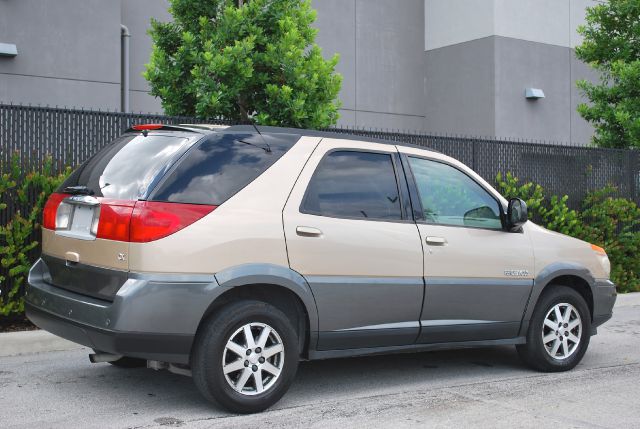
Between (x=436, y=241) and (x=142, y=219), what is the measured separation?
2271 mm

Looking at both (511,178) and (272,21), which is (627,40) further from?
(272,21)

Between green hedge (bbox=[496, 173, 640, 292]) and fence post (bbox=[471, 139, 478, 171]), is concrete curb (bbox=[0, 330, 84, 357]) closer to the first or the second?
fence post (bbox=[471, 139, 478, 171])

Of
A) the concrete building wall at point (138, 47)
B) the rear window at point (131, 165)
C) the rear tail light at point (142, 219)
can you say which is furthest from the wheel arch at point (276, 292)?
the concrete building wall at point (138, 47)

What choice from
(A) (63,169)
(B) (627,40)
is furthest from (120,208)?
(B) (627,40)

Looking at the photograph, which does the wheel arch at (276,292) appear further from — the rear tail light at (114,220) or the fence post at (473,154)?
the fence post at (473,154)

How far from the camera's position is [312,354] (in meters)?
5.60

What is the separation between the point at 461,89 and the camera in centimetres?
2027

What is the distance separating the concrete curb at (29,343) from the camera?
7.16 metres

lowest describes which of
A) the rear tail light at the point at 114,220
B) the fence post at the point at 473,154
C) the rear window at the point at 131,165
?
the rear tail light at the point at 114,220

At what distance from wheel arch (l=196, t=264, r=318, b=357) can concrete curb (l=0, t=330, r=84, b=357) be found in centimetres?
277

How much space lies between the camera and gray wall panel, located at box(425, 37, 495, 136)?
1975 centimetres

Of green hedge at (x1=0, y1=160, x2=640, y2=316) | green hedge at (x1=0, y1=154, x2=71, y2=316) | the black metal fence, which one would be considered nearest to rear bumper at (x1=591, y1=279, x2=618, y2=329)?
the black metal fence

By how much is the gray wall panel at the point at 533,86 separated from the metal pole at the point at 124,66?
8805 mm

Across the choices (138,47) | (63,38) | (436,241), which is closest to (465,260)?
(436,241)
